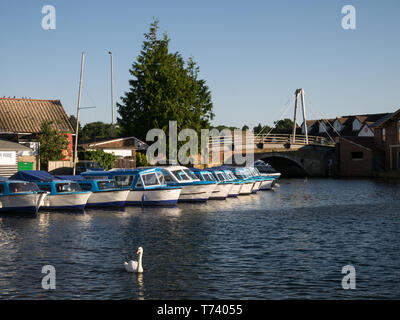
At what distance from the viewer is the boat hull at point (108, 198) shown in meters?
41.5

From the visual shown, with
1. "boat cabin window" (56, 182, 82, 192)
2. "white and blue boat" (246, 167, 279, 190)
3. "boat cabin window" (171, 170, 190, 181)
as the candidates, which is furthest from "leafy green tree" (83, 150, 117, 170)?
"boat cabin window" (56, 182, 82, 192)

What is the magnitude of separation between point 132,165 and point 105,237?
4107 centimetres

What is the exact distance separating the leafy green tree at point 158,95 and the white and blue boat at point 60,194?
32.4 meters

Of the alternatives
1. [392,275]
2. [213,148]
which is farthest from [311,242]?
[213,148]

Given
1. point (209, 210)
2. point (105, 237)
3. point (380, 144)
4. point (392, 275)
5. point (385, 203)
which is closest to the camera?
point (392, 275)

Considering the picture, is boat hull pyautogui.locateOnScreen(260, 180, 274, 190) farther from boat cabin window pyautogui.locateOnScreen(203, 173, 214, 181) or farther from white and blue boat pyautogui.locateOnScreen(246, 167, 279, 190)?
boat cabin window pyautogui.locateOnScreen(203, 173, 214, 181)

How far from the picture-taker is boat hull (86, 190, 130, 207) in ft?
136

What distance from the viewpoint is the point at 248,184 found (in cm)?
5828

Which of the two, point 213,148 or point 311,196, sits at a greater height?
point 213,148

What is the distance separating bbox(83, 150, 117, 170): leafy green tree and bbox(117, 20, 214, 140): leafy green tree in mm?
9188

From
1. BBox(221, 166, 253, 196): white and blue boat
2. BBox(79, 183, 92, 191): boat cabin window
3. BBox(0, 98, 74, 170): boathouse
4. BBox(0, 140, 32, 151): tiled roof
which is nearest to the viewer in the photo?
BBox(79, 183, 92, 191): boat cabin window

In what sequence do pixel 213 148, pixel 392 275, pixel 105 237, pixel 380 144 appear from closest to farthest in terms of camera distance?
1. pixel 392 275
2. pixel 105 237
3. pixel 213 148
4. pixel 380 144
